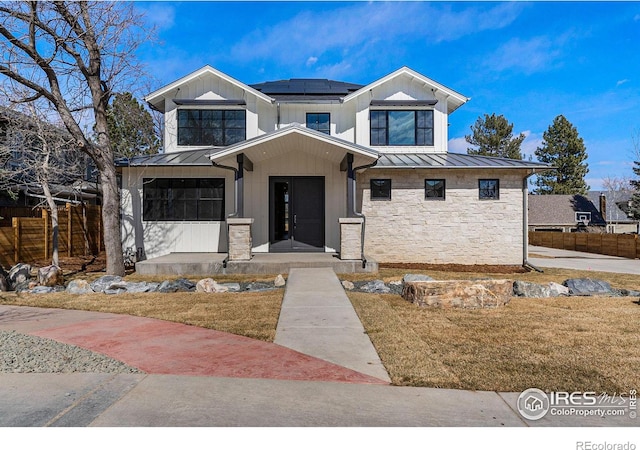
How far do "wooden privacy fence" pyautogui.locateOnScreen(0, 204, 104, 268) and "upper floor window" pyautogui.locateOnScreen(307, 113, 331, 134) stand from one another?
1017 cm

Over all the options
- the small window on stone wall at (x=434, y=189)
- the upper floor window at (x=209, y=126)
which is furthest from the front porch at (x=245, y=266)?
the upper floor window at (x=209, y=126)

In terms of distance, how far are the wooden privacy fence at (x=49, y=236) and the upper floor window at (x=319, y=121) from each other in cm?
1017

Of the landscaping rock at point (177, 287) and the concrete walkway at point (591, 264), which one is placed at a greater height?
the landscaping rock at point (177, 287)

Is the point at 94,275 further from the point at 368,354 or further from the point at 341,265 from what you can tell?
the point at 368,354

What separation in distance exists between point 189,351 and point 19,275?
321 inches

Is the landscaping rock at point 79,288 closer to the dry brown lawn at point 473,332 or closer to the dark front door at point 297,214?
the dry brown lawn at point 473,332

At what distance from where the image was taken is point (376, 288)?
8602 mm

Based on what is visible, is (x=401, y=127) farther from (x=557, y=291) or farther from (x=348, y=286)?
(x=557, y=291)

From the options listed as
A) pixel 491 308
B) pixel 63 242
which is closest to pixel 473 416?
pixel 491 308

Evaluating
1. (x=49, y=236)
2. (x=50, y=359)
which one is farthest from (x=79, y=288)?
(x=49, y=236)

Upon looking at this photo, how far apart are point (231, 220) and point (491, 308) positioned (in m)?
7.14

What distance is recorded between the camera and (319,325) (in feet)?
18.8

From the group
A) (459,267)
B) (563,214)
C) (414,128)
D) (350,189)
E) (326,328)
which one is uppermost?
A: (414,128)

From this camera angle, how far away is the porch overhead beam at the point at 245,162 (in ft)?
36.2
